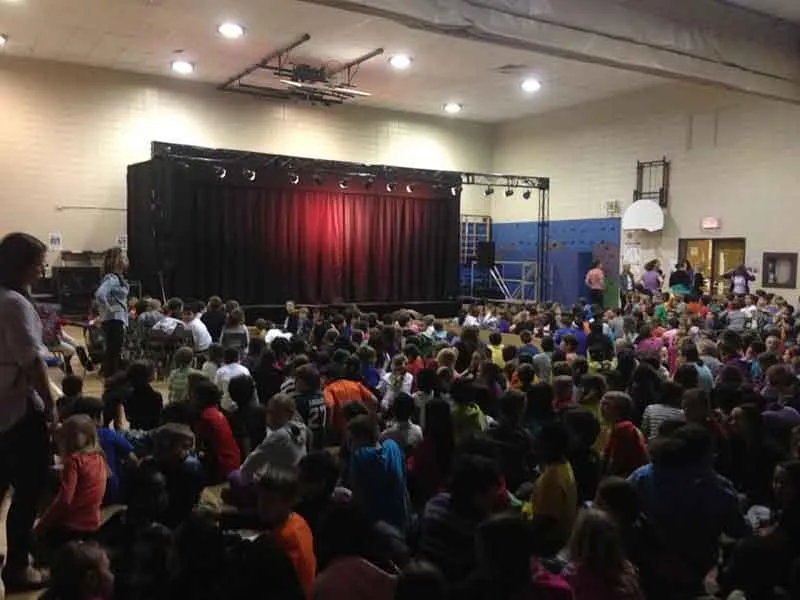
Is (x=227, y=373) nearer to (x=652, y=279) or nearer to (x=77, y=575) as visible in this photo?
(x=77, y=575)

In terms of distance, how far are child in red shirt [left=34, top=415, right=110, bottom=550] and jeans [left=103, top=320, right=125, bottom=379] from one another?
4205 mm

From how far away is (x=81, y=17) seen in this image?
33.1ft

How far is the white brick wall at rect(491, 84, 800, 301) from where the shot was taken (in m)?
12.0

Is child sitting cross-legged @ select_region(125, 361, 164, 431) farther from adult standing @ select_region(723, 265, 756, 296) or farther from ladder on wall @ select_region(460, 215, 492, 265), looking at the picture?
ladder on wall @ select_region(460, 215, 492, 265)

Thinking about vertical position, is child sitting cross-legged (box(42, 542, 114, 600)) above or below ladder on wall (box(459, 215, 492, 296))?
below

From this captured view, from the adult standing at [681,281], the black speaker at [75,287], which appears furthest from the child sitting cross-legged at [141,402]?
the adult standing at [681,281]

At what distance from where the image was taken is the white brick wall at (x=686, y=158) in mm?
12023

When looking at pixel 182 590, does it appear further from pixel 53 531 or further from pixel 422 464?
pixel 422 464

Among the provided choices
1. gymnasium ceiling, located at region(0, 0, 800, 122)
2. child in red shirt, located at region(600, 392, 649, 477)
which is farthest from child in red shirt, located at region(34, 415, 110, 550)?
gymnasium ceiling, located at region(0, 0, 800, 122)

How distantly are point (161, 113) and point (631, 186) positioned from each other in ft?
30.5

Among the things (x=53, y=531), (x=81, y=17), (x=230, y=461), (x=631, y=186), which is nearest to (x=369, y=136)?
(x=631, y=186)

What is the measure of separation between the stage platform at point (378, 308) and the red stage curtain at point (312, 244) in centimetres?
27

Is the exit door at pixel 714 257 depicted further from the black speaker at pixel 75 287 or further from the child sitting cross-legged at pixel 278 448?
the child sitting cross-legged at pixel 278 448

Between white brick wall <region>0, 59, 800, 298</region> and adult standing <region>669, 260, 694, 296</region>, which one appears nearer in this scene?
white brick wall <region>0, 59, 800, 298</region>
